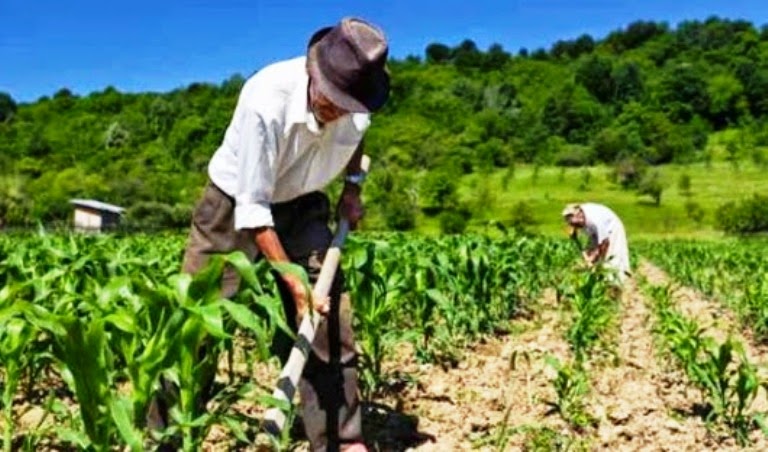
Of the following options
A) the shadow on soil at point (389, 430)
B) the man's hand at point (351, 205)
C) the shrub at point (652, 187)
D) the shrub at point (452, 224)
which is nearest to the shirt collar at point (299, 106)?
the man's hand at point (351, 205)

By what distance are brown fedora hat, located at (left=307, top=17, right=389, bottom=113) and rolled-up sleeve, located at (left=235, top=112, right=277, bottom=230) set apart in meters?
0.26

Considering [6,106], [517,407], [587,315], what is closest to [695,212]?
[587,315]

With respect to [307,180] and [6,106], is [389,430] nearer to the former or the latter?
[307,180]

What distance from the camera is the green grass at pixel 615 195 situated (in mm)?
64875

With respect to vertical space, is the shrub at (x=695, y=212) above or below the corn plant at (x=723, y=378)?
above

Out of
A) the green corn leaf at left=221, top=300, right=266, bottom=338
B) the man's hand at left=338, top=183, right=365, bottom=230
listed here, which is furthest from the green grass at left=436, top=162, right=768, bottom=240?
the green corn leaf at left=221, top=300, right=266, bottom=338

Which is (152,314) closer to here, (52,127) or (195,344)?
(195,344)

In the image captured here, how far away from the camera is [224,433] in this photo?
13.3 feet

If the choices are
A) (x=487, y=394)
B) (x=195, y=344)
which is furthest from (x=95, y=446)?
(x=487, y=394)

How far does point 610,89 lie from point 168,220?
2737 inches

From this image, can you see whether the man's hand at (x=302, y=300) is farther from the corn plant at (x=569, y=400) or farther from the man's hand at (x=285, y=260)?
the corn plant at (x=569, y=400)

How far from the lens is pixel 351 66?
10.0 ft

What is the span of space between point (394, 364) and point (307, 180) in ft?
8.43

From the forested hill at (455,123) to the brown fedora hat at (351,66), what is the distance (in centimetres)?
6317
